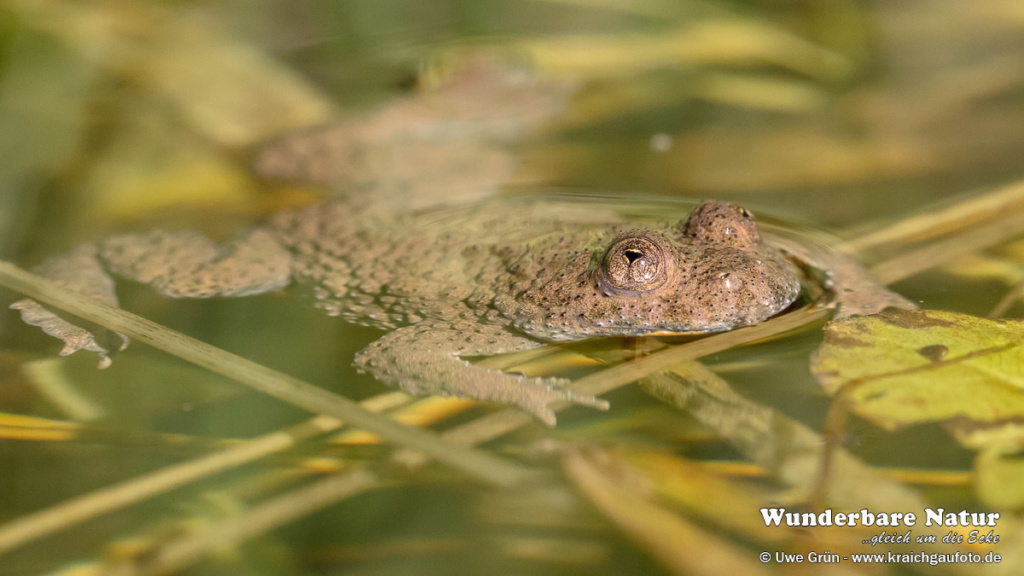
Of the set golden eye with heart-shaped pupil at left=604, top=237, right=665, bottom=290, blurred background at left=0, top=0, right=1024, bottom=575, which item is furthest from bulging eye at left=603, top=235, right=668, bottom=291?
blurred background at left=0, top=0, right=1024, bottom=575

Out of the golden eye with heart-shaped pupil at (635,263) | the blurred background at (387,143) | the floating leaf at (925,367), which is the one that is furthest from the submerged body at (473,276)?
the floating leaf at (925,367)

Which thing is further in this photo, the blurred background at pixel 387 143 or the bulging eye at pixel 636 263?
the bulging eye at pixel 636 263

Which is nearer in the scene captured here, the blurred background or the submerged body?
the blurred background

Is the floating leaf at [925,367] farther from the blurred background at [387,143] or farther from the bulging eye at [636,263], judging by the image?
the bulging eye at [636,263]

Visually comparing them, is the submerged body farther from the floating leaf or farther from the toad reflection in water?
the floating leaf

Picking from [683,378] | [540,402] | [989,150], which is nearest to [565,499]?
[540,402]
